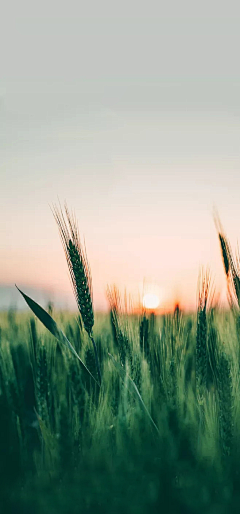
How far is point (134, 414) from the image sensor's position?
3.15ft

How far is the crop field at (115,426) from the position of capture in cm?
84

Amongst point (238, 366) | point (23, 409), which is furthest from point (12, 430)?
point (238, 366)

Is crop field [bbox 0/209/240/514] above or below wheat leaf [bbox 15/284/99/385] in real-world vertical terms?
below

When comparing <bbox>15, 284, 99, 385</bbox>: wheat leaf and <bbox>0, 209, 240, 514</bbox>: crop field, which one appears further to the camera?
<bbox>15, 284, 99, 385</bbox>: wheat leaf

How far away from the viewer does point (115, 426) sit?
956 millimetres

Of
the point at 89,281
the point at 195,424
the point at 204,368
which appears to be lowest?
the point at 195,424

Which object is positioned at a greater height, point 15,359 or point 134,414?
point 15,359

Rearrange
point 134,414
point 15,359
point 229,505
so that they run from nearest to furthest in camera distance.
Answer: point 229,505 → point 134,414 → point 15,359

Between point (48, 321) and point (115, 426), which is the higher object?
point (48, 321)

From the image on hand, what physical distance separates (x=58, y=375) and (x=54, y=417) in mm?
95

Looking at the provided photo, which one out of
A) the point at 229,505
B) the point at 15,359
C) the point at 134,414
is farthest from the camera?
the point at 15,359

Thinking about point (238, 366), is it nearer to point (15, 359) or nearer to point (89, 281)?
point (89, 281)

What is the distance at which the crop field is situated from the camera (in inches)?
33.2

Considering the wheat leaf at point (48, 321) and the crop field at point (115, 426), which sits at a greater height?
the wheat leaf at point (48, 321)
